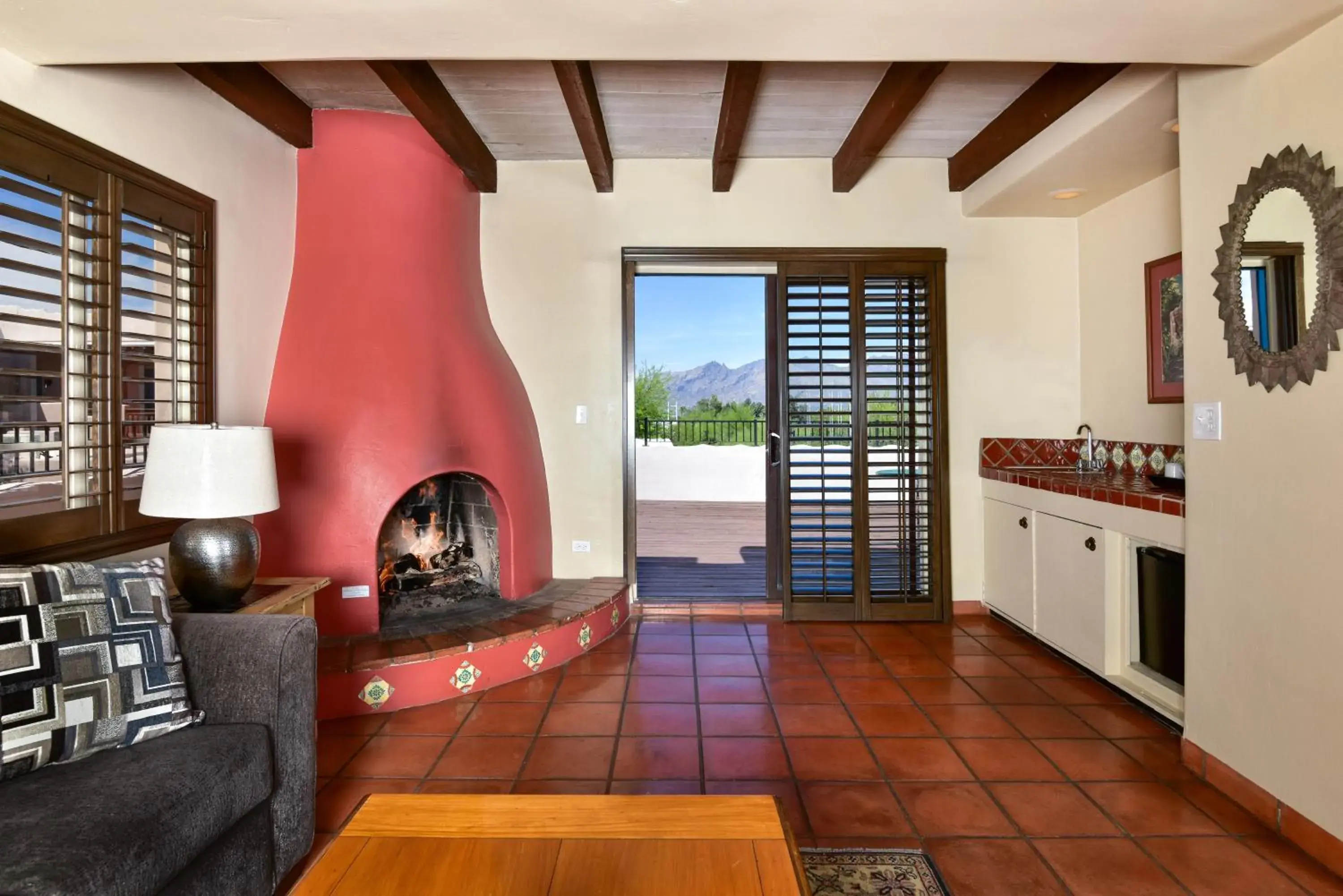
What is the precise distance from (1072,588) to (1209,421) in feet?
3.76

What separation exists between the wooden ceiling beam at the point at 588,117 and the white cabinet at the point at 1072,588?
2.81 meters

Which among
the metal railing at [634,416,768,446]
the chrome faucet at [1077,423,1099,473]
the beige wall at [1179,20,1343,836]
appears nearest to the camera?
the beige wall at [1179,20,1343,836]

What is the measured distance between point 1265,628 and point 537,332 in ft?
10.9

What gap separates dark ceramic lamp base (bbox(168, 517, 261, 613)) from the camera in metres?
1.99

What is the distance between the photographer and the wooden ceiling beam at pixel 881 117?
2631 millimetres

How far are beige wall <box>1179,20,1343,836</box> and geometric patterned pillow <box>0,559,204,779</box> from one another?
2.87 meters

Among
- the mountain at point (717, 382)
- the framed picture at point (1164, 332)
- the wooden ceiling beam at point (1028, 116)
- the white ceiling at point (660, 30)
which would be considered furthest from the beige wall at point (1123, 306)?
the mountain at point (717, 382)

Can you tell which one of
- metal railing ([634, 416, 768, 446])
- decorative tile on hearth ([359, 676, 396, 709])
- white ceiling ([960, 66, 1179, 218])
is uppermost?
Answer: white ceiling ([960, 66, 1179, 218])

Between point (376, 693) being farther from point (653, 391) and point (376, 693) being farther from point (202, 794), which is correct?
point (653, 391)

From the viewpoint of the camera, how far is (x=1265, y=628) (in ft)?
6.37

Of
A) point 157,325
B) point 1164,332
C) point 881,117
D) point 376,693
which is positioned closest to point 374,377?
point 157,325

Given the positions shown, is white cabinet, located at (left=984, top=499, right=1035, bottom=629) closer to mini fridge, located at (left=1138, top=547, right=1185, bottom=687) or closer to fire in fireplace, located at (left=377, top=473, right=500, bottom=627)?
mini fridge, located at (left=1138, top=547, right=1185, bottom=687)

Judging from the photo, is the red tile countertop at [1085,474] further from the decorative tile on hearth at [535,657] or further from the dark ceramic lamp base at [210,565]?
the dark ceramic lamp base at [210,565]

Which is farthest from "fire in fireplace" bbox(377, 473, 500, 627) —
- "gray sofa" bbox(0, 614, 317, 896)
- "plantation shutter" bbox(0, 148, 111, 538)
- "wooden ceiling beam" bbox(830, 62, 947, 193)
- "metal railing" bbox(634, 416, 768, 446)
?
"metal railing" bbox(634, 416, 768, 446)
